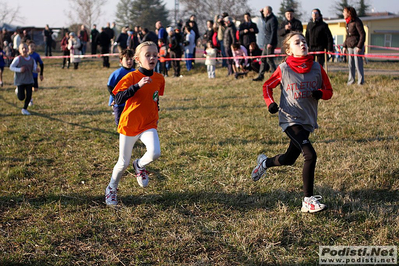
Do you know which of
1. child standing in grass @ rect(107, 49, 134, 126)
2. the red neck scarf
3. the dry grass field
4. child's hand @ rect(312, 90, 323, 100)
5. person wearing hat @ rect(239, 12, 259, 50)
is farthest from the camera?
person wearing hat @ rect(239, 12, 259, 50)

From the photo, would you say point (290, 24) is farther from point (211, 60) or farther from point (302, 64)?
point (302, 64)

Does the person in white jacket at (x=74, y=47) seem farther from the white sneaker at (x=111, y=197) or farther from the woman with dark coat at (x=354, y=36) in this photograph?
the white sneaker at (x=111, y=197)

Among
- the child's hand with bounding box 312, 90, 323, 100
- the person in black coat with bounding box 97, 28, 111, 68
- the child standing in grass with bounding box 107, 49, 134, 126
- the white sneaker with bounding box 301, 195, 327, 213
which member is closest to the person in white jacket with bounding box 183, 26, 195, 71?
the person in black coat with bounding box 97, 28, 111, 68

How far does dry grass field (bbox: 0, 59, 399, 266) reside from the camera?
3.96 meters

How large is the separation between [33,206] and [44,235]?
2.93 ft

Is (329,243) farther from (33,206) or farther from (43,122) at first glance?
(43,122)

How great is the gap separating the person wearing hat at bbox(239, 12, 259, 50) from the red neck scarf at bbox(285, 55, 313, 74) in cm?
1164

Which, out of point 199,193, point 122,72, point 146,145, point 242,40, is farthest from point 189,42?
point 146,145

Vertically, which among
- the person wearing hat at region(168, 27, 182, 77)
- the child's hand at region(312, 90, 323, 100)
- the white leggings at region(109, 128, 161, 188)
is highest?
the person wearing hat at region(168, 27, 182, 77)

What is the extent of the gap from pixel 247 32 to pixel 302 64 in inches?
471

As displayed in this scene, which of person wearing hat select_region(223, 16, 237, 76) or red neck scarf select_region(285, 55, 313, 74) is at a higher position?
person wearing hat select_region(223, 16, 237, 76)

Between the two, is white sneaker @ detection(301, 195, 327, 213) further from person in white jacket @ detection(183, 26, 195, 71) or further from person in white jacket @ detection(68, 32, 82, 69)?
person in white jacket @ detection(68, 32, 82, 69)

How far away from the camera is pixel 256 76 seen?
1617 cm

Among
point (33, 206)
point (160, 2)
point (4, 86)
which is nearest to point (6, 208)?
point (33, 206)
